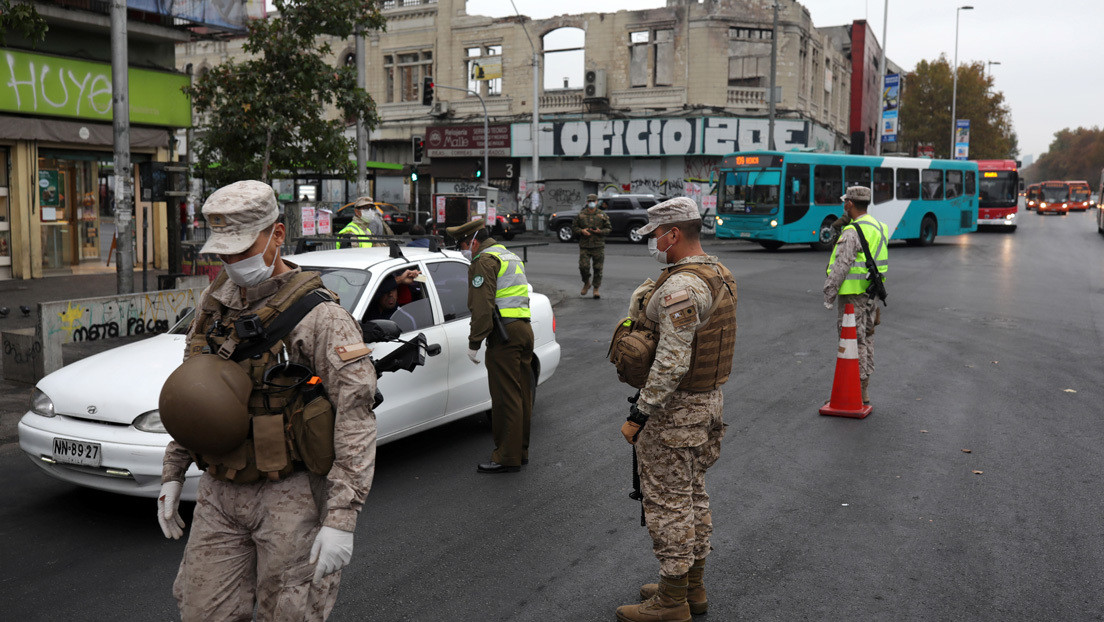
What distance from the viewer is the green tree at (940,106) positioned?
74438mm

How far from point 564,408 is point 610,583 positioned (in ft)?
12.6

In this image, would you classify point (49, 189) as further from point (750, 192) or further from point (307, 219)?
point (750, 192)

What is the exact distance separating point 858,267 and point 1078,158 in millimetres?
162869

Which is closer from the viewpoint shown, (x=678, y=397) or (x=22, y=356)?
(x=678, y=397)

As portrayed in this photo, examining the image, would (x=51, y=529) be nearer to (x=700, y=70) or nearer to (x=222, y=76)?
(x=222, y=76)

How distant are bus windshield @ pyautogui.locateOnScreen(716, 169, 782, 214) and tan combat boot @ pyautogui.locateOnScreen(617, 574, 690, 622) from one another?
2493 cm

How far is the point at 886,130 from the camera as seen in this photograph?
50188 mm

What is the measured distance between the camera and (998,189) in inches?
1560

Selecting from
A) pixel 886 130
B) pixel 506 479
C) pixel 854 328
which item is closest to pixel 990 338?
pixel 854 328

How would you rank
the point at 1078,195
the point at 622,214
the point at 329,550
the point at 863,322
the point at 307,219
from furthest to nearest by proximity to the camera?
the point at 1078,195 → the point at 622,214 → the point at 307,219 → the point at 863,322 → the point at 329,550

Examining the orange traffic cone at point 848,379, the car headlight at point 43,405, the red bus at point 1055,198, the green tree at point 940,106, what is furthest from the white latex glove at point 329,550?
the green tree at point 940,106

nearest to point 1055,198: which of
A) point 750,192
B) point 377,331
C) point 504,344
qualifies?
point 750,192

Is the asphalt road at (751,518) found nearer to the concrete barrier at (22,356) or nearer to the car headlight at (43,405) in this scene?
the car headlight at (43,405)

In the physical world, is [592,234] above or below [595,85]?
below
